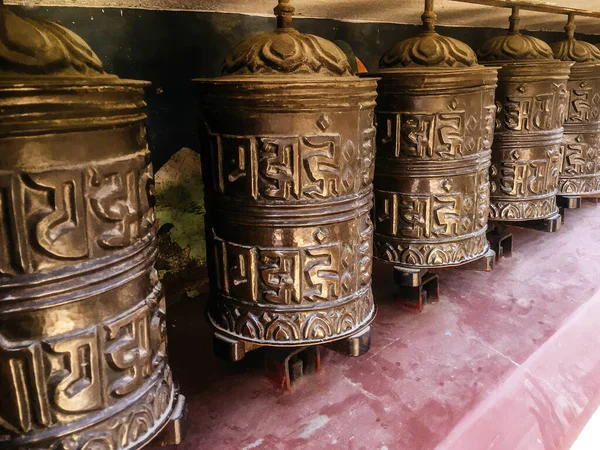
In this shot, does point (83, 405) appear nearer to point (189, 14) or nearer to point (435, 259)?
point (435, 259)

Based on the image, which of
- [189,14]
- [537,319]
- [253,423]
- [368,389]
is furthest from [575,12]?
[253,423]

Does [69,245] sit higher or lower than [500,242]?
higher

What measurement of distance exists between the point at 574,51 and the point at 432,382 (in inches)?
67.8

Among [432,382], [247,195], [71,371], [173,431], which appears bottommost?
[432,382]

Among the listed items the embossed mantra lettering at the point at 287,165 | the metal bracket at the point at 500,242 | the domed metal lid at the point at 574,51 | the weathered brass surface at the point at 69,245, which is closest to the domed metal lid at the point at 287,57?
the embossed mantra lettering at the point at 287,165

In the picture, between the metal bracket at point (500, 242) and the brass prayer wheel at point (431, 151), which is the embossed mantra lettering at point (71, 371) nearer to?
the brass prayer wheel at point (431, 151)

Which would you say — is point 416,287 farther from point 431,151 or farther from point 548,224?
point 548,224

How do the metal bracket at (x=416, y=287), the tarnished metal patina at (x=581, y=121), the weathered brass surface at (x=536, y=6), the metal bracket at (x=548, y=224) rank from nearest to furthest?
the metal bracket at (x=416, y=287)
the weathered brass surface at (x=536, y=6)
the metal bracket at (x=548, y=224)
the tarnished metal patina at (x=581, y=121)

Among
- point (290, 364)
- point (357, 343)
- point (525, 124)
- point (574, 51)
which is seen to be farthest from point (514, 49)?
point (290, 364)

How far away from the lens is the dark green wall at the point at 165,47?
1.49m

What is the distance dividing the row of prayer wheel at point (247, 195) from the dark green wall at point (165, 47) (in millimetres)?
466

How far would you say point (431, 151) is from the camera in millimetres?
1602

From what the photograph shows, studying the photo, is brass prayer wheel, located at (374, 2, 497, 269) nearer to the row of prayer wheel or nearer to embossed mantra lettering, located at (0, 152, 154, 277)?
the row of prayer wheel

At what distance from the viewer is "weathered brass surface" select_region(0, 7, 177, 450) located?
29.9 inches
